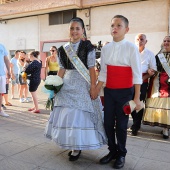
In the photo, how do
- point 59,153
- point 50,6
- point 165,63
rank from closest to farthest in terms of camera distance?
1. point 59,153
2. point 165,63
3. point 50,6

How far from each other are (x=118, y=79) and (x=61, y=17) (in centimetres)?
1442

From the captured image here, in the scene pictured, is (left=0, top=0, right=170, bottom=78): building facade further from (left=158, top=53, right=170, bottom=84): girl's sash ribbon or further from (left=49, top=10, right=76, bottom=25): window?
(left=158, top=53, right=170, bottom=84): girl's sash ribbon

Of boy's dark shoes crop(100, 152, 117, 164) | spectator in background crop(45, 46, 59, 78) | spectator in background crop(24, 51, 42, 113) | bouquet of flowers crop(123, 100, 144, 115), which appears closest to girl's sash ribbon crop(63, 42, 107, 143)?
boy's dark shoes crop(100, 152, 117, 164)

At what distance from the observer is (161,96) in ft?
13.7

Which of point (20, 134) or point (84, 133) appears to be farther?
point (20, 134)

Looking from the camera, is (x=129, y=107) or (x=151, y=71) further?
(x=151, y=71)

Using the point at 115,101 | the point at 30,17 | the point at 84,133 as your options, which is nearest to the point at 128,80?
the point at 115,101

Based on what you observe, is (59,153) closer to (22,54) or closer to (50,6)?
(22,54)

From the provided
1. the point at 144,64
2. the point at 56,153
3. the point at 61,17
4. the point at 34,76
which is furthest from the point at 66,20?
the point at 56,153

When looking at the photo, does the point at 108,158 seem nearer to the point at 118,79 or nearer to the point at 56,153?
the point at 56,153

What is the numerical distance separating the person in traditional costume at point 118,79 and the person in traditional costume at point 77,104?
0.42 feet

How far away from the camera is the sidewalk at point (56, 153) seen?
2.86 metres

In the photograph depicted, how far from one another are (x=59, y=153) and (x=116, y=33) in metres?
1.75

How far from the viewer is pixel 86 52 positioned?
2895 mm
